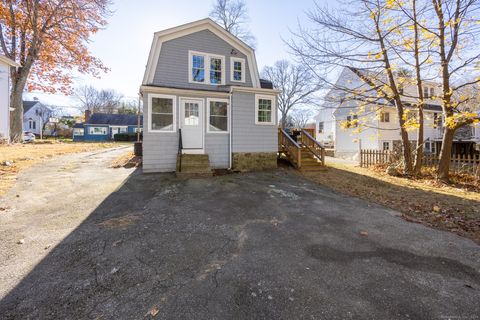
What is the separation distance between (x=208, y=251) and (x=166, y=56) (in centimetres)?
938

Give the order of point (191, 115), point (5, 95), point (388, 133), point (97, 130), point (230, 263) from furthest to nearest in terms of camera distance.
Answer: point (97, 130) < point (388, 133) < point (5, 95) < point (191, 115) < point (230, 263)

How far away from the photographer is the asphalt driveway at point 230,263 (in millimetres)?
2303

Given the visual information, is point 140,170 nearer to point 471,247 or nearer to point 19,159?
point 19,159

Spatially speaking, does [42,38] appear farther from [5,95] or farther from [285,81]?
[285,81]

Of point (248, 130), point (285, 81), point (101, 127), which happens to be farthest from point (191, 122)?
point (101, 127)

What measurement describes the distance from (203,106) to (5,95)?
63.8 ft

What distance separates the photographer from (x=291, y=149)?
38.2 feet

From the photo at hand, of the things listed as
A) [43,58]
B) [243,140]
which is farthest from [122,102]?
[243,140]

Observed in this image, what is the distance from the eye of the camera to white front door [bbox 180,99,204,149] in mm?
9672

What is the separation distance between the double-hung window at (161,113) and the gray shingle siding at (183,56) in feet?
3.84

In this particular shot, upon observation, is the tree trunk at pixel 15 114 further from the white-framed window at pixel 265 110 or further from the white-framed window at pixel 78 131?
the white-framed window at pixel 78 131

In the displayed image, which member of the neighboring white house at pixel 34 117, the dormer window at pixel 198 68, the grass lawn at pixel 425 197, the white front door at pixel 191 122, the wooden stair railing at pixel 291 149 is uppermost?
the neighboring white house at pixel 34 117

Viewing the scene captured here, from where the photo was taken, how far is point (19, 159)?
1082cm

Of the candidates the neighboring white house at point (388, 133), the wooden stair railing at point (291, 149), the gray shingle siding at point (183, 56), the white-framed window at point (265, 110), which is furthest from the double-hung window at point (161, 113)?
the neighboring white house at point (388, 133)
